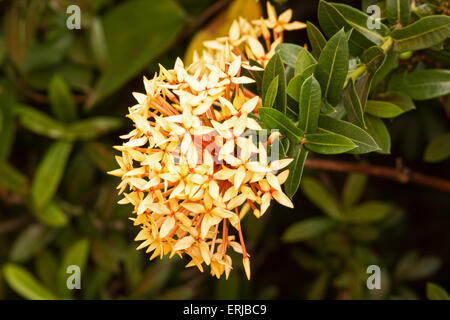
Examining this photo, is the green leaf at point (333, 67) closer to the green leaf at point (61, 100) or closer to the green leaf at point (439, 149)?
the green leaf at point (439, 149)

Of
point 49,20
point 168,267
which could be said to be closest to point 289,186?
point 168,267

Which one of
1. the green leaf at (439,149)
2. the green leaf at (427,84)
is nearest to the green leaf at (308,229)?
the green leaf at (439,149)

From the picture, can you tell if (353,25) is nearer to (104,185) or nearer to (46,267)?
(104,185)

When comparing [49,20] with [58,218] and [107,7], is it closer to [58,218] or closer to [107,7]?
[107,7]

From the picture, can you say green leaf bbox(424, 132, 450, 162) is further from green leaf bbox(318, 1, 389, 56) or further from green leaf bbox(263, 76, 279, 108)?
green leaf bbox(263, 76, 279, 108)

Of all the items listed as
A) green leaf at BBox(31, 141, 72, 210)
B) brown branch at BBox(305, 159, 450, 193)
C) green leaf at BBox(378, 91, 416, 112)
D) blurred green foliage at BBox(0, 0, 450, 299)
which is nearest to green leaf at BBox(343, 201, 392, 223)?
blurred green foliage at BBox(0, 0, 450, 299)
